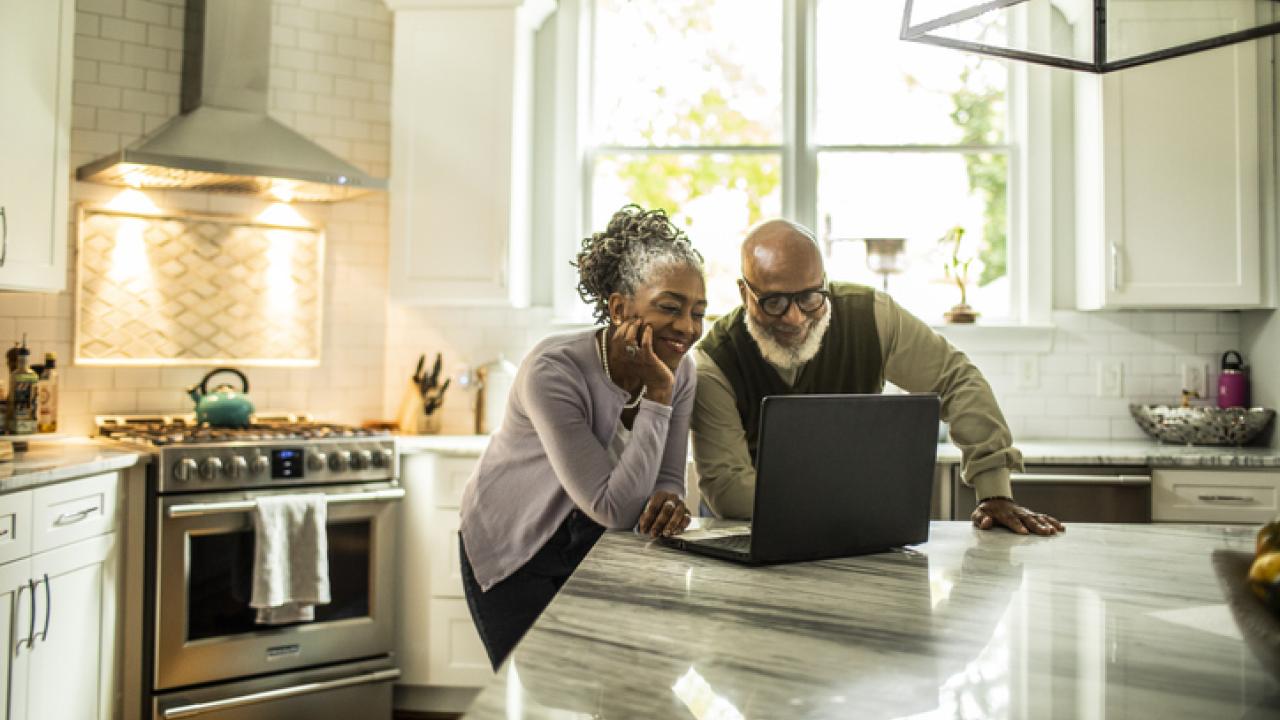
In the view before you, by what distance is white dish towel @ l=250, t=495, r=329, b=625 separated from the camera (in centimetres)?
323

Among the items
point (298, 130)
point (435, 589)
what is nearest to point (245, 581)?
point (435, 589)

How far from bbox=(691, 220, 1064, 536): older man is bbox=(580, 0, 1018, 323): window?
5.86 feet

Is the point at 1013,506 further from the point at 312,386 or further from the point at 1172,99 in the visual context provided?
the point at 312,386

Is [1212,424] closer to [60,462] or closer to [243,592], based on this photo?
[243,592]

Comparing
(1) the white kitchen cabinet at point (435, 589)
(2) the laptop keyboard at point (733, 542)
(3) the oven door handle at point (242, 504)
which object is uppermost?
(2) the laptop keyboard at point (733, 542)

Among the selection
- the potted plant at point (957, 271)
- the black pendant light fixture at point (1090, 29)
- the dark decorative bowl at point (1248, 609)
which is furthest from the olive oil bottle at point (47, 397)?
the dark decorative bowl at point (1248, 609)

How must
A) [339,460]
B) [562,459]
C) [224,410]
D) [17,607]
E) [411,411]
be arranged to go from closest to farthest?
1. [562,459]
2. [17,607]
3. [339,460]
4. [224,410]
5. [411,411]

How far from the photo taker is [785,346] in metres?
2.27

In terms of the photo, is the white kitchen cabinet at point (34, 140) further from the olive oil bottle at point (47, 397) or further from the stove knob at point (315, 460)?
the stove knob at point (315, 460)

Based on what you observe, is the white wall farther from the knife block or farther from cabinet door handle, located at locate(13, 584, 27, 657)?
cabinet door handle, located at locate(13, 584, 27, 657)

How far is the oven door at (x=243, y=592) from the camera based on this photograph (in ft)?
10.3

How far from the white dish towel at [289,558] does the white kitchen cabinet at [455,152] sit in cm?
100

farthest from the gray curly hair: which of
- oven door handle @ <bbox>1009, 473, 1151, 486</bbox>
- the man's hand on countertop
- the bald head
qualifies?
oven door handle @ <bbox>1009, 473, 1151, 486</bbox>

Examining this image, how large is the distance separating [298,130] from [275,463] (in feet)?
4.88
